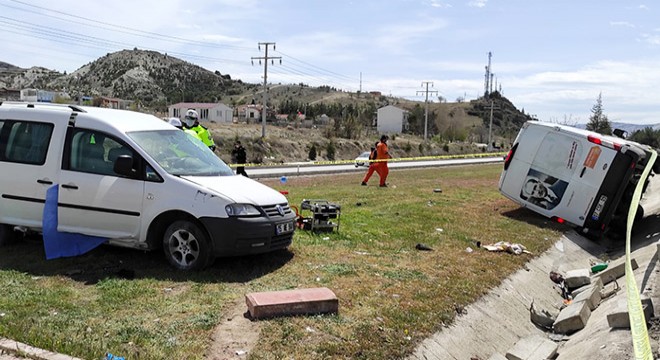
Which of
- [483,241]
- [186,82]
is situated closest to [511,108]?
[186,82]

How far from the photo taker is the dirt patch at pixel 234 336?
4.63 metres

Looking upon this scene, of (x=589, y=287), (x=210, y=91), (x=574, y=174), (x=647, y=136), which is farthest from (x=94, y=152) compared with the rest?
(x=210, y=91)

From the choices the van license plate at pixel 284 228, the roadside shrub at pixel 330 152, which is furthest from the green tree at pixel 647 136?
the van license plate at pixel 284 228

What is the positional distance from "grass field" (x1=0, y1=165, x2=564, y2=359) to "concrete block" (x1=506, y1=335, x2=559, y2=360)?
720 millimetres

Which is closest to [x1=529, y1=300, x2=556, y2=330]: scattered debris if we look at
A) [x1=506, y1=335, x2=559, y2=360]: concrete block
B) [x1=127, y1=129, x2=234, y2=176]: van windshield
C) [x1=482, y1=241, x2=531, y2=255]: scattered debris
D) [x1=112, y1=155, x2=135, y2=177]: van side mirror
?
[x1=506, y1=335, x2=559, y2=360]: concrete block

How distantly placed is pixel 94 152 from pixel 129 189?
73cm

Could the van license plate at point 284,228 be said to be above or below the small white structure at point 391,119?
below

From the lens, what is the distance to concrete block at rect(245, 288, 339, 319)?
17.3ft

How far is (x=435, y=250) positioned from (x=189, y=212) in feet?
13.1

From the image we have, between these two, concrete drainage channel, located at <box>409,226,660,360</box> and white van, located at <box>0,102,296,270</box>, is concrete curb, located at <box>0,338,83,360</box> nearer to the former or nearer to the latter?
white van, located at <box>0,102,296,270</box>

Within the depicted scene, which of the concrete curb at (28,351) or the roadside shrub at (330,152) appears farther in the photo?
the roadside shrub at (330,152)

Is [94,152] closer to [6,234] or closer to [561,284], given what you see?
[6,234]

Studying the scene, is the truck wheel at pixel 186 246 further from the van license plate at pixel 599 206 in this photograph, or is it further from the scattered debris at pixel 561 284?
the van license plate at pixel 599 206

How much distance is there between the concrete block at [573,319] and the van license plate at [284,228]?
11.4 ft
